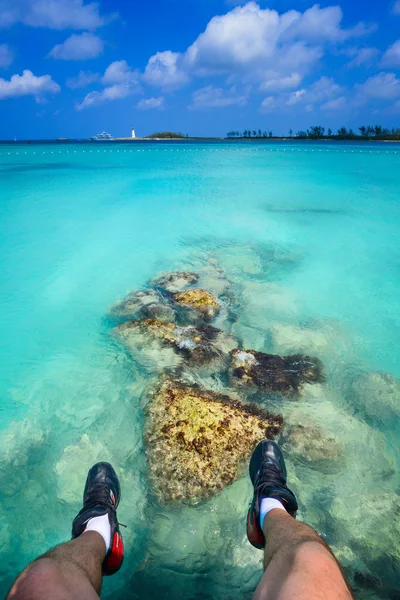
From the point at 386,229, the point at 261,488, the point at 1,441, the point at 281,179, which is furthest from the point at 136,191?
the point at 261,488

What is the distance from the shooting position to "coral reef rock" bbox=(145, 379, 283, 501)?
9.70 ft

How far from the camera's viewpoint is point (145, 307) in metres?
5.84

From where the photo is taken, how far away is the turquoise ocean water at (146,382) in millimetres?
2617

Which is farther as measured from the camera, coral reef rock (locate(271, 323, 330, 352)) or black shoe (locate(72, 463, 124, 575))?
coral reef rock (locate(271, 323, 330, 352))

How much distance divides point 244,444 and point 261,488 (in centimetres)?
65

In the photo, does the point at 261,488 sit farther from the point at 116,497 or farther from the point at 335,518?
the point at 116,497

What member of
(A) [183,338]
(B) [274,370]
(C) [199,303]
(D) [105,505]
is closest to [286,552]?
(D) [105,505]

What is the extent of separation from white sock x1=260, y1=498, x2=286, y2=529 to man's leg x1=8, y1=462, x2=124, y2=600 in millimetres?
957

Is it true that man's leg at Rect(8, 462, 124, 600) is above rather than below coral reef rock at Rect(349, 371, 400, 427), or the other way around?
above

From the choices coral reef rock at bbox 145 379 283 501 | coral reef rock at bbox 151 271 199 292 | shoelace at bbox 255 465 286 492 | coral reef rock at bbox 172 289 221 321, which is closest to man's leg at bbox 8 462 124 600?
coral reef rock at bbox 145 379 283 501

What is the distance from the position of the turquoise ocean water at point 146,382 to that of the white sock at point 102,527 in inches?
17.4

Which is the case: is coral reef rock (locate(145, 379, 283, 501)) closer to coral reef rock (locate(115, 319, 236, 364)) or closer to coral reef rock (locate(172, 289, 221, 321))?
coral reef rock (locate(115, 319, 236, 364))

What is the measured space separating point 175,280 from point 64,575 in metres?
5.66

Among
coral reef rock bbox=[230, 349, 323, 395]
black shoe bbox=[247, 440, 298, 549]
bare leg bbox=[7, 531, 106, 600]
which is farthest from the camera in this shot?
coral reef rock bbox=[230, 349, 323, 395]
